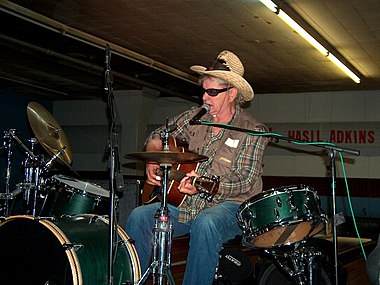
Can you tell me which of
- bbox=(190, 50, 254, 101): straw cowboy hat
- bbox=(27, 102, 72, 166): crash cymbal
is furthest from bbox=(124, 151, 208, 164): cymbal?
bbox=(27, 102, 72, 166): crash cymbal

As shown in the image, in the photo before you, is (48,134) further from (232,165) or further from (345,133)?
(345,133)

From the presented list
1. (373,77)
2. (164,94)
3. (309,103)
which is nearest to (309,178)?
(309,103)

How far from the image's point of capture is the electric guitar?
130 inches

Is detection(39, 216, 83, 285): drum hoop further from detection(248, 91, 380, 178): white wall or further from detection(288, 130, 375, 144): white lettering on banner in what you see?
detection(288, 130, 375, 144): white lettering on banner

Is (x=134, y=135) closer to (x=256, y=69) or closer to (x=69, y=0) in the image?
(x=256, y=69)

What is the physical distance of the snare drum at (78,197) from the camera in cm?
430

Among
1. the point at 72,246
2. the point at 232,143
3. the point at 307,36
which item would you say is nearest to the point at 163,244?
the point at 72,246

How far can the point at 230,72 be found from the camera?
391cm

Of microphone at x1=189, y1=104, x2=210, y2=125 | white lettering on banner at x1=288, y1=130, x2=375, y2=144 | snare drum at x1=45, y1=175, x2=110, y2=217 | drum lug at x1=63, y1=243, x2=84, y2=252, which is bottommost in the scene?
drum lug at x1=63, y1=243, x2=84, y2=252

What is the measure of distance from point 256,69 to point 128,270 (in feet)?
24.2

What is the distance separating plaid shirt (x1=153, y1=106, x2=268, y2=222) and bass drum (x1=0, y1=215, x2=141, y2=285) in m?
0.55

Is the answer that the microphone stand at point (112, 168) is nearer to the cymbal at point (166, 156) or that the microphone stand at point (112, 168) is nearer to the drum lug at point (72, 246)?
the cymbal at point (166, 156)

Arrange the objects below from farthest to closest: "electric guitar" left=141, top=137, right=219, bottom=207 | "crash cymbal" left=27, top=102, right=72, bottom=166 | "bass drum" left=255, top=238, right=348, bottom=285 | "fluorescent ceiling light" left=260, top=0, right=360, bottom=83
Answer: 1. "fluorescent ceiling light" left=260, top=0, right=360, bottom=83
2. "crash cymbal" left=27, top=102, right=72, bottom=166
3. "bass drum" left=255, top=238, right=348, bottom=285
4. "electric guitar" left=141, top=137, right=219, bottom=207

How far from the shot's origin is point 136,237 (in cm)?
375
